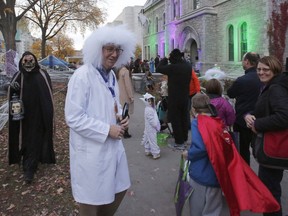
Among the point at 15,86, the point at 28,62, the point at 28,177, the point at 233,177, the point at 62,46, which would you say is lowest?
the point at 28,177

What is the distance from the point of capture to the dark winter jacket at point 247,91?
441 cm

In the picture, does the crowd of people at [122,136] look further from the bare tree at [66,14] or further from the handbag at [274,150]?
the bare tree at [66,14]

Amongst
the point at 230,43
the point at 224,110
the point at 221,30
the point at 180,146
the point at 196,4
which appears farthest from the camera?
the point at 196,4

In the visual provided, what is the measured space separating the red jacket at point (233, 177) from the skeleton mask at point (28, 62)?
2.96m

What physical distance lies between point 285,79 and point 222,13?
72.6 feet

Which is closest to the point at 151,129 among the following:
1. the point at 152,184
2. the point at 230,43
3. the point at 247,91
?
the point at 152,184

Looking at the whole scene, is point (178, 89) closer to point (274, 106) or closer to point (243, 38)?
point (274, 106)

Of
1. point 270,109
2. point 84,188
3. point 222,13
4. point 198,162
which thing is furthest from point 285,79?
point 222,13

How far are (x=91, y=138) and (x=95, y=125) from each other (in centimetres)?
11

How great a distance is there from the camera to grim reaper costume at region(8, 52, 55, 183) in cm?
483

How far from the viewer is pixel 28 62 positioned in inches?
189

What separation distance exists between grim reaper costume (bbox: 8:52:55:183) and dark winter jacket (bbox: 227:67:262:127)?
282 cm

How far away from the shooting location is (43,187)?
15.5ft

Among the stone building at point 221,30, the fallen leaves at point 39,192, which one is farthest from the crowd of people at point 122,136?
the stone building at point 221,30
